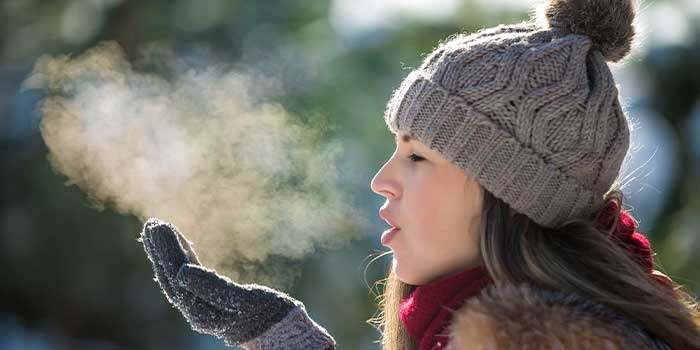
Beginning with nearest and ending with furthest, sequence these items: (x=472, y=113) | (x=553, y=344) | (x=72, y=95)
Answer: (x=553, y=344) → (x=472, y=113) → (x=72, y=95)

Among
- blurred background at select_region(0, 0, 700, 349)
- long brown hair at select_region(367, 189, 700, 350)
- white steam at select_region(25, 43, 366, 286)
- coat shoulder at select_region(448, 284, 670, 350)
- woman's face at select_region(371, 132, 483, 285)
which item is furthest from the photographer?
blurred background at select_region(0, 0, 700, 349)

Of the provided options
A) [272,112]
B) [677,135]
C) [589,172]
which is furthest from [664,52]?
[589,172]

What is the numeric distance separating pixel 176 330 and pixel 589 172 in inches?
158

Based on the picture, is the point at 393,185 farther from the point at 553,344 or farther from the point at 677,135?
the point at 677,135

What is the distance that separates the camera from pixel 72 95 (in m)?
3.83

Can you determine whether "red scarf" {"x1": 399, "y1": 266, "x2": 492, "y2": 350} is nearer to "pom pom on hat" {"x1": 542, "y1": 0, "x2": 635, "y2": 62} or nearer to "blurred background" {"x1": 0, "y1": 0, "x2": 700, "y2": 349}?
"pom pom on hat" {"x1": 542, "y1": 0, "x2": 635, "y2": 62}

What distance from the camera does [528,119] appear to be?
1448 mm

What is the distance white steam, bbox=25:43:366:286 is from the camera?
3178 mm

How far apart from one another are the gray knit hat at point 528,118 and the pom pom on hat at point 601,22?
0.03 meters

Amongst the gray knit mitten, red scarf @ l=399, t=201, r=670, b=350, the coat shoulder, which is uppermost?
the gray knit mitten

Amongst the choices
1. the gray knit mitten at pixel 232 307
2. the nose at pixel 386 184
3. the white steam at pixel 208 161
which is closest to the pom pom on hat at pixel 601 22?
the nose at pixel 386 184

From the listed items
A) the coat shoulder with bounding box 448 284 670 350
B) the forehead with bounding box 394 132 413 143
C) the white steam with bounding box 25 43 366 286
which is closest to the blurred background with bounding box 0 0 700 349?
the white steam with bounding box 25 43 366 286

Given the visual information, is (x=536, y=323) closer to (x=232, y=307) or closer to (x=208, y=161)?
(x=232, y=307)

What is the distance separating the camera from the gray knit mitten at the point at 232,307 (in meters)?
1.56
